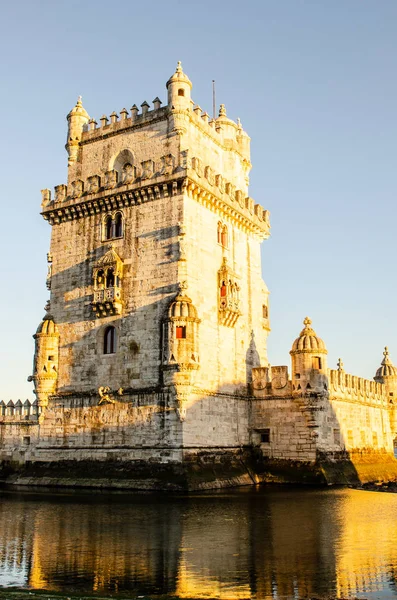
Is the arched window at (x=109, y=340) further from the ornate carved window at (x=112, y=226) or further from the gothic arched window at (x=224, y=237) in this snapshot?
the gothic arched window at (x=224, y=237)

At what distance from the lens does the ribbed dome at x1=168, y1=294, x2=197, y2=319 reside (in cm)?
3553

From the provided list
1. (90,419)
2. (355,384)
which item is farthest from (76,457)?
(355,384)

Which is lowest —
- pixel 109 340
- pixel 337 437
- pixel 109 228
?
pixel 337 437

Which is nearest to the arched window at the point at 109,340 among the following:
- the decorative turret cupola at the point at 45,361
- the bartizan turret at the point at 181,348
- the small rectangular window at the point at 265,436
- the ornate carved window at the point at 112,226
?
the decorative turret cupola at the point at 45,361

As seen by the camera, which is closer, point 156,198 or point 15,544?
point 15,544

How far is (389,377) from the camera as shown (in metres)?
56.7

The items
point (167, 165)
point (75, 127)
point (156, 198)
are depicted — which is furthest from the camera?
point (75, 127)

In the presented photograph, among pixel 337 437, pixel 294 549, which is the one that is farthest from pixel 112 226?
pixel 294 549

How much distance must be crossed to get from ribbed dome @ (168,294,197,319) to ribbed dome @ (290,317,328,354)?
828cm

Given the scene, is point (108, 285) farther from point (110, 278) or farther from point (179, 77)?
point (179, 77)

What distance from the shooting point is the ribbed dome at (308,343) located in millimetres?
40369

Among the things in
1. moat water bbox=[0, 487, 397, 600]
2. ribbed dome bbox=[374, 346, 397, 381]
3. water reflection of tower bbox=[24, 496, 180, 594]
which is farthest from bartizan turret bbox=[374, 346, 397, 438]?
water reflection of tower bbox=[24, 496, 180, 594]

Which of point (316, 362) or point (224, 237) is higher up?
point (224, 237)

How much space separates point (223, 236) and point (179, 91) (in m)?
9.49
